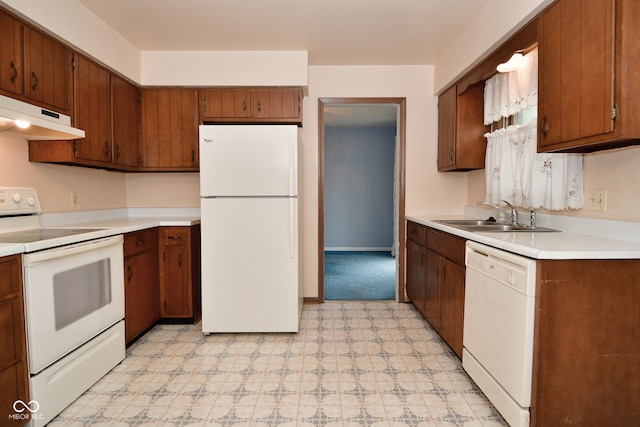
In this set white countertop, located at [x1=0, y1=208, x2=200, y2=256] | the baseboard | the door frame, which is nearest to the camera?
white countertop, located at [x1=0, y1=208, x2=200, y2=256]

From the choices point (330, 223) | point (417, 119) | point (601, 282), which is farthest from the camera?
point (330, 223)

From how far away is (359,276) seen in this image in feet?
15.5

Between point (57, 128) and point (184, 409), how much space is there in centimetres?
173

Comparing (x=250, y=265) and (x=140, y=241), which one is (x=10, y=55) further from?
(x=250, y=265)

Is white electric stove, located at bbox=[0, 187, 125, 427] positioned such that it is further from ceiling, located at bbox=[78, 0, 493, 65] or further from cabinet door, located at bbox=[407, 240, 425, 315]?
cabinet door, located at bbox=[407, 240, 425, 315]

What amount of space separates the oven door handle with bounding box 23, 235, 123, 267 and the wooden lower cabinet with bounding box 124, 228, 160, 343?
24 cm

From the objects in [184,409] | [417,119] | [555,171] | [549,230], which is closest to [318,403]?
[184,409]

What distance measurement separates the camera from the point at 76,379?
6.09 feet

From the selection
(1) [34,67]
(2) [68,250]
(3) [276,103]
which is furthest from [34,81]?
(3) [276,103]

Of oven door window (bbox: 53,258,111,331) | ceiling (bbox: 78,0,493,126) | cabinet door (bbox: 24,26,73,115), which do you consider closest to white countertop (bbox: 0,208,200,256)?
oven door window (bbox: 53,258,111,331)

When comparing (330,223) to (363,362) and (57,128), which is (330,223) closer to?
(363,362)

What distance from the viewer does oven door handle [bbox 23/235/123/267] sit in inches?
61.8

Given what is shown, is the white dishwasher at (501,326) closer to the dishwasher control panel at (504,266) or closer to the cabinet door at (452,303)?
the dishwasher control panel at (504,266)

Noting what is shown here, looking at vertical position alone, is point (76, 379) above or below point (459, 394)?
above
